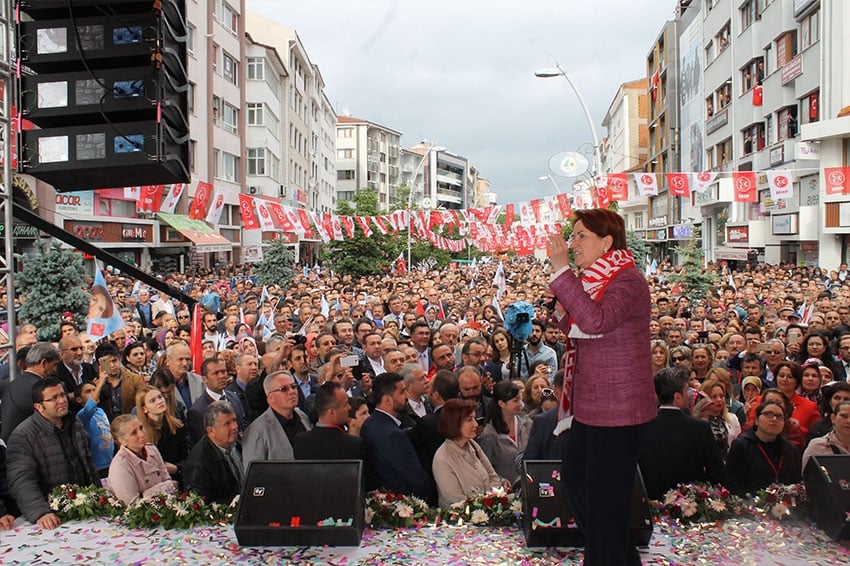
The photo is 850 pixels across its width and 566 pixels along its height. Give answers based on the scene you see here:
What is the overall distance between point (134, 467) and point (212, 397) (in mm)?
1969

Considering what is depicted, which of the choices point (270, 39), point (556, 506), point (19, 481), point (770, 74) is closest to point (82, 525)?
point (19, 481)

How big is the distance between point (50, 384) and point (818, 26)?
33235 millimetres

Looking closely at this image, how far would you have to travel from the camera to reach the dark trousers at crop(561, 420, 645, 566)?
3121mm

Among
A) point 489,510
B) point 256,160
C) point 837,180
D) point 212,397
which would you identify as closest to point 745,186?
point 837,180

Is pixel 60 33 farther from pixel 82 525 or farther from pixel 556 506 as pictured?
pixel 556 506

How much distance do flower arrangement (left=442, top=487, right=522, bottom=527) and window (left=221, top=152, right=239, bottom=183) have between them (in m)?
40.6

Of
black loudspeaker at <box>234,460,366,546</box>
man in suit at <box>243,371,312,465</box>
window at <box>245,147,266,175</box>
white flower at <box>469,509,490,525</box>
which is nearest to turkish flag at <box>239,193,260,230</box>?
man in suit at <box>243,371,312,465</box>

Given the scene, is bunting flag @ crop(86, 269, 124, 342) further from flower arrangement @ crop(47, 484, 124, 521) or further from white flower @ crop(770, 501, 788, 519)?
white flower @ crop(770, 501, 788, 519)

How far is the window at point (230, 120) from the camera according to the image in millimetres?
43375

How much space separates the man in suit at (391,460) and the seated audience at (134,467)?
4.31 ft

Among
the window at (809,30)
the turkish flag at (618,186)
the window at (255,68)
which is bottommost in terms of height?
the turkish flag at (618,186)

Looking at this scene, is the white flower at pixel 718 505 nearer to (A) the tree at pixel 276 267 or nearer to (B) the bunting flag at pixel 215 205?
(B) the bunting flag at pixel 215 205

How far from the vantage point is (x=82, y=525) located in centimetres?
457

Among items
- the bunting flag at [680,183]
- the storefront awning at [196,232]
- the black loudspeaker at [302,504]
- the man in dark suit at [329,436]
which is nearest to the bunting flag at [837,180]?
the bunting flag at [680,183]
